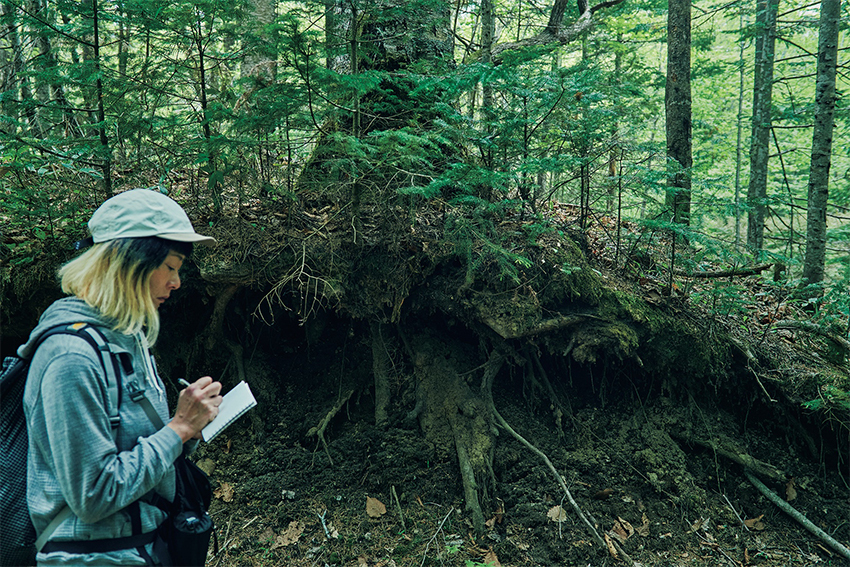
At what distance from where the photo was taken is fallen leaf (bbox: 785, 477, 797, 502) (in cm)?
473

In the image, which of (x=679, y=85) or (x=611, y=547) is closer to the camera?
(x=611, y=547)

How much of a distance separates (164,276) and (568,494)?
13.7ft

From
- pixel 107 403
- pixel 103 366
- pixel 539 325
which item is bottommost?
pixel 539 325

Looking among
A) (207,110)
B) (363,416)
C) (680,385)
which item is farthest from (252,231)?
(680,385)

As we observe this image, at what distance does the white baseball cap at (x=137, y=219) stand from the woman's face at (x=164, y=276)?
3.5 inches

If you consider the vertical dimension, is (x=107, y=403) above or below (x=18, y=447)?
above

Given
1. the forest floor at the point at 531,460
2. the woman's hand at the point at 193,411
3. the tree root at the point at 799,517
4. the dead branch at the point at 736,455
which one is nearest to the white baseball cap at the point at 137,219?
the woman's hand at the point at 193,411

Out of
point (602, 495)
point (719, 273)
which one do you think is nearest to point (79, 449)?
point (602, 495)

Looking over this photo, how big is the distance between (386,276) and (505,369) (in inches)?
79.8

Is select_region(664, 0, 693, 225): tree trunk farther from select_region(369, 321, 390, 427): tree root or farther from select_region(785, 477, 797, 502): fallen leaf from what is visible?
select_region(369, 321, 390, 427): tree root

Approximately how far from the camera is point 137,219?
1582mm

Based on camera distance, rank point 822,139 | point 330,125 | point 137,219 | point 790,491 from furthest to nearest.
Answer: point 822,139, point 330,125, point 790,491, point 137,219

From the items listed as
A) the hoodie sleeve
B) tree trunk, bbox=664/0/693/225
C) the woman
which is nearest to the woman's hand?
the woman

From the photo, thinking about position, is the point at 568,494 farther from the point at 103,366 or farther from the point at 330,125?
the point at 330,125
